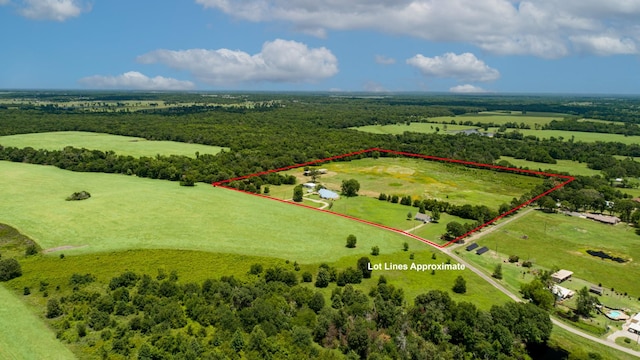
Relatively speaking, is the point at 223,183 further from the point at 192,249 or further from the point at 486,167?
the point at 486,167

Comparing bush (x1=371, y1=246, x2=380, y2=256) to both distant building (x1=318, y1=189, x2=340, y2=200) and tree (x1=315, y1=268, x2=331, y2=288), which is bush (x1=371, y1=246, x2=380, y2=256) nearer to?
tree (x1=315, y1=268, x2=331, y2=288)

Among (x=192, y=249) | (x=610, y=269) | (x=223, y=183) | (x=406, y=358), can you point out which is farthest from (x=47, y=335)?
(x=610, y=269)

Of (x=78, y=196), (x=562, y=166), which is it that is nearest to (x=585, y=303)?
(x=78, y=196)

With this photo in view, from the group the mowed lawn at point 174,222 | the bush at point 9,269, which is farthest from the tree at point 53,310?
the mowed lawn at point 174,222

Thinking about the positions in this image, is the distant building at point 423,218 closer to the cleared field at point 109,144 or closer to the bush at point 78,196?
the bush at point 78,196

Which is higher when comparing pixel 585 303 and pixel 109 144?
pixel 109 144

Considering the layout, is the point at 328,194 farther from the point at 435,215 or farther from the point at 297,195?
the point at 435,215
